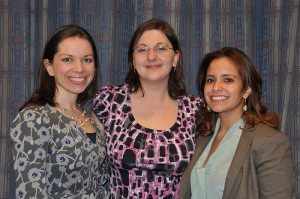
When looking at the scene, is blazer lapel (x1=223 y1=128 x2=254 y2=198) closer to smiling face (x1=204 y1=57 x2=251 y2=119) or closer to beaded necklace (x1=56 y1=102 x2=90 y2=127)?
smiling face (x1=204 y1=57 x2=251 y2=119)

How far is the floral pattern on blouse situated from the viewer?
169 cm

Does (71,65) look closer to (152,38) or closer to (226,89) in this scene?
(152,38)

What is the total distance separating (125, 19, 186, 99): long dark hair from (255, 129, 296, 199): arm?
0.71m

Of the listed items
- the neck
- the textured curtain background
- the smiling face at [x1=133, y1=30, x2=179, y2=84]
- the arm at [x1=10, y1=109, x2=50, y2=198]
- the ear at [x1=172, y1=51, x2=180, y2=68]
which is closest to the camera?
the arm at [x1=10, y1=109, x2=50, y2=198]

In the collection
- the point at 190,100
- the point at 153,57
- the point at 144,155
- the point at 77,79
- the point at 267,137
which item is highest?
the point at 153,57

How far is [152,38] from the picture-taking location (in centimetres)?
215

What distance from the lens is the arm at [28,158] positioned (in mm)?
1688

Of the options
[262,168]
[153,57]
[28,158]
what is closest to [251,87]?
[262,168]

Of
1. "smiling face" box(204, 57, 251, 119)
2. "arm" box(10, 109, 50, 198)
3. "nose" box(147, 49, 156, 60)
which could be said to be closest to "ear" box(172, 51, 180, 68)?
"nose" box(147, 49, 156, 60)

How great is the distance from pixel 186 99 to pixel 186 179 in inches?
19.0

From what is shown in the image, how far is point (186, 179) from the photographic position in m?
2.03

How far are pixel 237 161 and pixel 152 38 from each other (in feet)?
2.59

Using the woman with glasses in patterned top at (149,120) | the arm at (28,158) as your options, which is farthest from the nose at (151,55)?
the arm at (28,158)

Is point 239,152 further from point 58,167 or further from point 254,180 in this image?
point 58,167
